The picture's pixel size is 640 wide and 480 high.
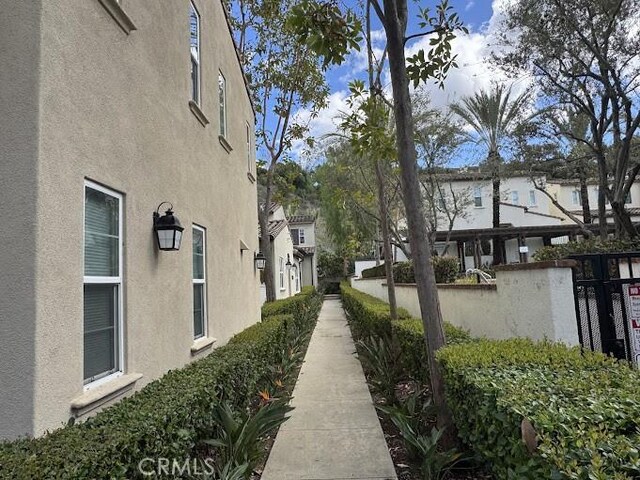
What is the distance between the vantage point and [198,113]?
6.40 metres

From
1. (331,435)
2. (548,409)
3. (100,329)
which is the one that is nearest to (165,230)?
(100,329)

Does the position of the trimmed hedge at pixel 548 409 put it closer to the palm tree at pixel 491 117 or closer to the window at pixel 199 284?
the window at pixel 199 284

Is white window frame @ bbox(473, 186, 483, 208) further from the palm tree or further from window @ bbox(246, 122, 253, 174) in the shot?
window @ bbox(246, 122, 253, 174)

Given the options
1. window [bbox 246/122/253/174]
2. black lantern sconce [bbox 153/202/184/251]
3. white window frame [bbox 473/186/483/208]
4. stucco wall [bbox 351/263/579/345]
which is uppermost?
white window frame [bbox 473/186/483/208]

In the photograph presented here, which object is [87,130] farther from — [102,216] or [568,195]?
[568,195]

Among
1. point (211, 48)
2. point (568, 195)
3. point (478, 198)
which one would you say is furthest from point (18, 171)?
point (568, 195)

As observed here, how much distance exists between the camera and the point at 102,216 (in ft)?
12.0

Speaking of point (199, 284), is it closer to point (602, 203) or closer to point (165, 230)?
point (165, 230)

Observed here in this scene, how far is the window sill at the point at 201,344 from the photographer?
18.6 feet

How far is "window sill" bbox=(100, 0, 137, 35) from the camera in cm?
376

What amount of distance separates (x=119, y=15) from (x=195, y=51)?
296cm

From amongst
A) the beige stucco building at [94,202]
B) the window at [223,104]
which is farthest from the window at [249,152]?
the beige stucco building at [94,202]

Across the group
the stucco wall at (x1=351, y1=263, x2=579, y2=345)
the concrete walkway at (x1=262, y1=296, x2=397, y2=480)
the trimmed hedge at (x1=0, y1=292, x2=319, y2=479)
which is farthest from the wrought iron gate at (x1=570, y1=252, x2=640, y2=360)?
the trimmed hedge at (x1=0, y1=292, x2=319, y2=479)

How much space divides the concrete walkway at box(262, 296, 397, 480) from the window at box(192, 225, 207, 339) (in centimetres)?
190
